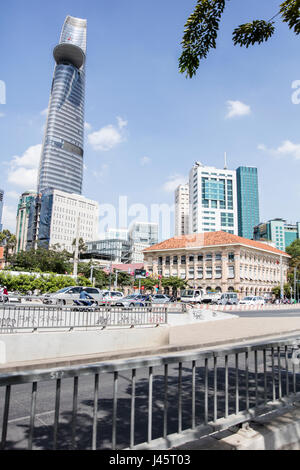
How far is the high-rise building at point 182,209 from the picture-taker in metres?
190

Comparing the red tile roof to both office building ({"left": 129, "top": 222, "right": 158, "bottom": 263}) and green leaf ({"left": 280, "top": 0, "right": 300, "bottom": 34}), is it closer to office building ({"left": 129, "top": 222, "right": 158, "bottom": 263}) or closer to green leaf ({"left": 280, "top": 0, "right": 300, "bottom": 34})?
green leaf ({"left": 280, "top": 0, "right": 300, "bottom": 34})

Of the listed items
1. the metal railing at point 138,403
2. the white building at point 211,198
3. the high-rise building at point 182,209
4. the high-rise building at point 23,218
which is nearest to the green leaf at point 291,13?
the metal railing at point 138,403

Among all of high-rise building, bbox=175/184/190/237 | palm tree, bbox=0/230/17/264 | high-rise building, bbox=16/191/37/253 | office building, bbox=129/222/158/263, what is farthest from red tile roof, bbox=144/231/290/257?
high-rise building, bbox=175/184/190/237

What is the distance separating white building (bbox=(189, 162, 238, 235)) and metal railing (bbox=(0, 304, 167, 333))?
474ft

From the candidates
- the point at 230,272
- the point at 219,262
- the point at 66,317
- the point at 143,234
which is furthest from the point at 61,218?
the point at 66,317

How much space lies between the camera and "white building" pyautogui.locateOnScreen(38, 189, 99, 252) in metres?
146

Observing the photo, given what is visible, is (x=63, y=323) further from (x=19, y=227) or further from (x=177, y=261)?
(x=19, y=227)

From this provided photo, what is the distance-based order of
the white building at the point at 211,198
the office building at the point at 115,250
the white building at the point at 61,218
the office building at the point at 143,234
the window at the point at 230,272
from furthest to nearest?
the office building at the point at 143,234 → the white building at the point at 211,198 → the white building at the point at 61,218 → the office building at the point at 115,250 → the window at the point at 230,272

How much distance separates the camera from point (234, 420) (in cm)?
338

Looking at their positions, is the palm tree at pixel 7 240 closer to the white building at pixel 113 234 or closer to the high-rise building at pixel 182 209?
the white building at pixel 113 234

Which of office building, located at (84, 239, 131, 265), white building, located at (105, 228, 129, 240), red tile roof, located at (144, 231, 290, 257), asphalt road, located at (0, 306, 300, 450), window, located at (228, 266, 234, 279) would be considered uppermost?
white building, located at (105, 228, 129, 240)

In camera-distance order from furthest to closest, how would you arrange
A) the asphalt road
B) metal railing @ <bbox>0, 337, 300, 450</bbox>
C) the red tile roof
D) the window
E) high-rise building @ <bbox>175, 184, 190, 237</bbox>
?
1. high-rise building @ <bbox>175, 184, 190, 237</bbox>
2. the red tile roof
3. the window
4. the asphalt road
5. metal railing @ <bbox>0, 337, 300, 450</bbox>

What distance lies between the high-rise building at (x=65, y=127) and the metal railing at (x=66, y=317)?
17060cm

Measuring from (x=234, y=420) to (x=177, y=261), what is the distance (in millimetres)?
81866
